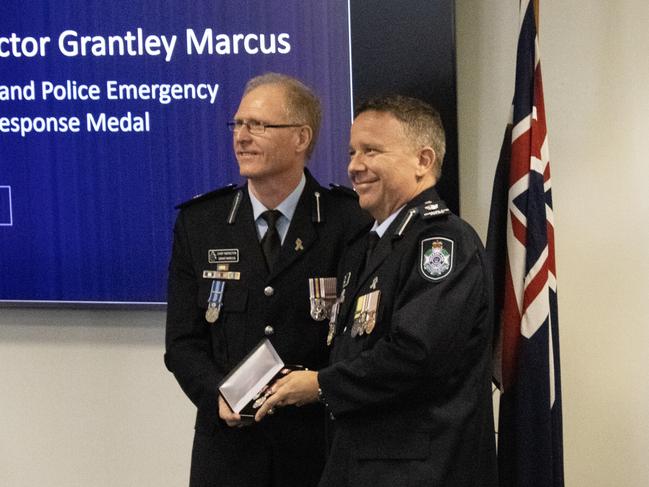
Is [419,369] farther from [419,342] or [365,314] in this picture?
[365,314]

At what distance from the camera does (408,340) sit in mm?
2145

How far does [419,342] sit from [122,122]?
1.57 m

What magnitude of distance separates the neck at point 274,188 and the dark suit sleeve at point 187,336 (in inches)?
8.4

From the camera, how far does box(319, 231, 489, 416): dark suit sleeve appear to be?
7.03ft

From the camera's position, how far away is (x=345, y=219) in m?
2.66

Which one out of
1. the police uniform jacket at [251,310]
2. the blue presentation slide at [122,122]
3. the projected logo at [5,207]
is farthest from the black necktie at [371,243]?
the projected logo at [5,207]

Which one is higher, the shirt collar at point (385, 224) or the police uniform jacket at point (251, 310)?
the shirt collar at point (385, 224)

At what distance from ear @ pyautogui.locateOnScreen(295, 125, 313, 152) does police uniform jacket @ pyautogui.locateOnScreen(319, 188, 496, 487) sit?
41 centimetres

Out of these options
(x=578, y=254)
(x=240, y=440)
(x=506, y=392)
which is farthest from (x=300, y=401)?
(x=578, y=254)

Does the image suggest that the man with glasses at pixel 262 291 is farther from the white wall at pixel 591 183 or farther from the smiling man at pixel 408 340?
the white wall at pixel 591 183

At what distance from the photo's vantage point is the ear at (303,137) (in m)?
2.60

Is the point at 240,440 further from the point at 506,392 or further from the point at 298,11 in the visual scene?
the point at 298,11

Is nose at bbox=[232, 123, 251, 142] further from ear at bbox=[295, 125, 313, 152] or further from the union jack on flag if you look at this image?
the union jack on flag

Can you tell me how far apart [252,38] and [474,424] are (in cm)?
149
